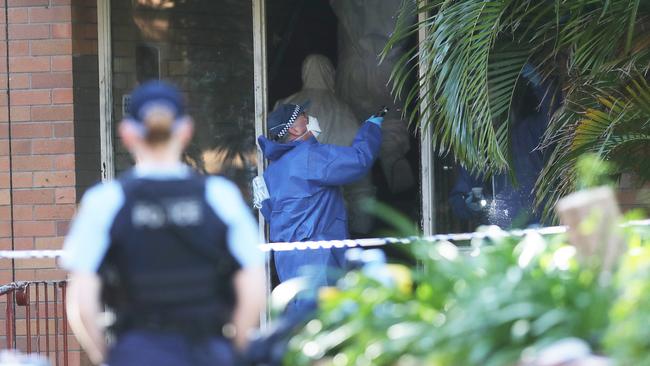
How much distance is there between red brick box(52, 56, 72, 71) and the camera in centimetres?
Result: 761

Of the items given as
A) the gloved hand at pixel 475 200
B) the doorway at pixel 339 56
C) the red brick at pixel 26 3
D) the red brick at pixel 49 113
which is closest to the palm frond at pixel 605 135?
the gloved hand at pixel 475 200

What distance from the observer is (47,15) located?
25.0 feet

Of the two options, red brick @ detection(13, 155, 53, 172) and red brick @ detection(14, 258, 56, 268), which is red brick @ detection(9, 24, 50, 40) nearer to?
red brick @ detection(13, 155, 53, 172)

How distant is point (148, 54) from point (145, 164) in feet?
15.2

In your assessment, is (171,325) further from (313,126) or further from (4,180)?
(313,126)

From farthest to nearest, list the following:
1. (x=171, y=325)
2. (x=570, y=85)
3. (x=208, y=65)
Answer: (x=208, y=65)
(x=570, y=85)
(x=171, y=325)

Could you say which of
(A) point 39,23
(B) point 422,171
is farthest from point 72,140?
(B) point 422,171

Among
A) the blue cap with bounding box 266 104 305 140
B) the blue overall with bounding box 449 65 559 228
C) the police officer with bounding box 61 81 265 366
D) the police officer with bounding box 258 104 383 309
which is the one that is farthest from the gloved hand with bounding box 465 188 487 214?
the police officer with bounding box 61 81 265 366

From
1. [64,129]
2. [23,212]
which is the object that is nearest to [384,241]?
[64,129]

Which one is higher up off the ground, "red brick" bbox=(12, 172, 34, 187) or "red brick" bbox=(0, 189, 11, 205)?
"red brick" bbox=(12, 172, 34, 187)

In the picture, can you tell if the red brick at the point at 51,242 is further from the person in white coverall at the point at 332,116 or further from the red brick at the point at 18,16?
the person in white coverall at the point at 332,116

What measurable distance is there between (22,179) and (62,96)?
57 cm

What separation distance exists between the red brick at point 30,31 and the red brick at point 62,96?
1.12 feet

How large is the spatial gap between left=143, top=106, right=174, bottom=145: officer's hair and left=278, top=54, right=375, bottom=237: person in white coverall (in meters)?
4.67
